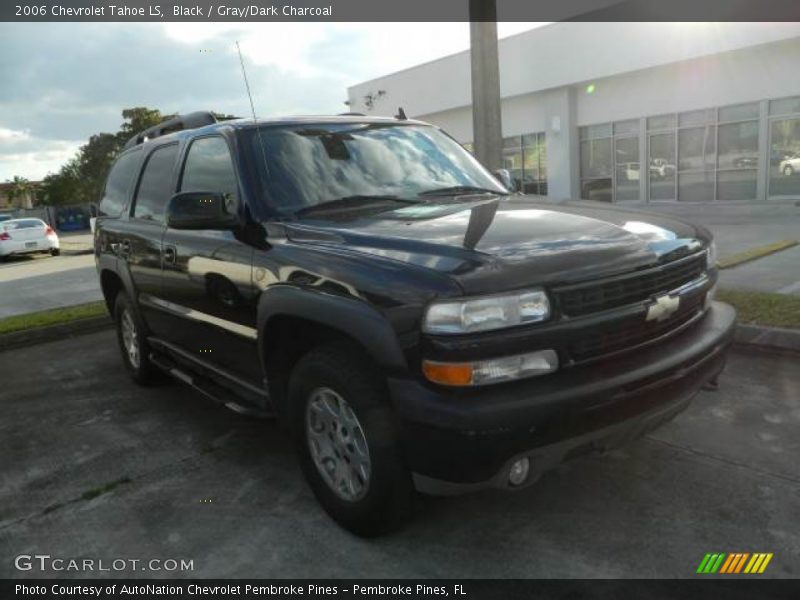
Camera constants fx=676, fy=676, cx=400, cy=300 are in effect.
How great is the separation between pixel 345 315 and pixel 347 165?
1.29m

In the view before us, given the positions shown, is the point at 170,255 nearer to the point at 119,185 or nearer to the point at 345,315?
the point at 119,185

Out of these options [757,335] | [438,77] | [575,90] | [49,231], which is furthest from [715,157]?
[49,231]

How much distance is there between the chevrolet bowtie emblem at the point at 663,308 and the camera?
109 inches

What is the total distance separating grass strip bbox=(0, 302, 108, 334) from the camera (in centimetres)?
763

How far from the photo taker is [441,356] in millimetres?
2398

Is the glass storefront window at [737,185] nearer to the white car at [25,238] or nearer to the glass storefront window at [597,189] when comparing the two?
the glass storefront window at [597,189]

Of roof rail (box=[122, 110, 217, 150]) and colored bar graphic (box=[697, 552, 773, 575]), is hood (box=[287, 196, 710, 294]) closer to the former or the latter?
colored bar graphic (box=[697, 552, 773, 575])

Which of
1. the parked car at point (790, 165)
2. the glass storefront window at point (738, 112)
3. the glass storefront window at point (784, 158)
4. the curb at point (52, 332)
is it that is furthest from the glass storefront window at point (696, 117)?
the curb at point (52, 332)

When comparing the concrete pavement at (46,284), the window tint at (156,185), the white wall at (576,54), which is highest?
the white wall at (576,54)

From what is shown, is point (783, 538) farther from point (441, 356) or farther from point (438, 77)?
point (438, 77)

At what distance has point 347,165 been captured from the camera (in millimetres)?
3660

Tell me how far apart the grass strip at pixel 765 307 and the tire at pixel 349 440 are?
13.0 ft

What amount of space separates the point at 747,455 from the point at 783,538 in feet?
2.66

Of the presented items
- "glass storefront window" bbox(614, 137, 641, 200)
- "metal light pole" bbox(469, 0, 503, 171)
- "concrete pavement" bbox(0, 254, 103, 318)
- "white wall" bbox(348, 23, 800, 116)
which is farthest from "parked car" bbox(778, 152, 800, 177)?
"concrete pavement" bbox(0, 254, 103, 318)
